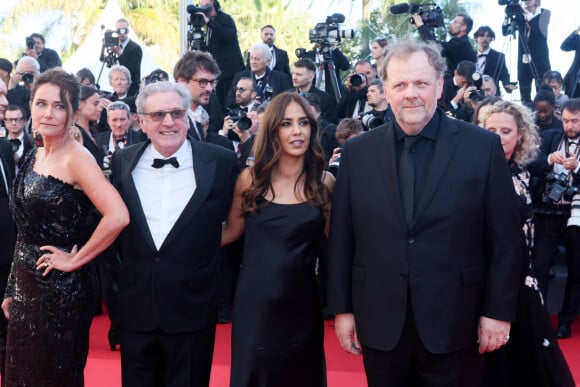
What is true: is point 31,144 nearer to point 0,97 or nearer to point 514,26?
point 0,97

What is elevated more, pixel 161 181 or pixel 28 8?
pixel 28 8

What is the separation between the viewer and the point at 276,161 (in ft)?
11.8

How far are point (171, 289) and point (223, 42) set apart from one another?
5.93 m

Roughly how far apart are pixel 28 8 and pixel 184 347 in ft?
84.9

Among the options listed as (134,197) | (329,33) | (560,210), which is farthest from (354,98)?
(134,197)

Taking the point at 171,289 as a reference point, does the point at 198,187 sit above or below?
above

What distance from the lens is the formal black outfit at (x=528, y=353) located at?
3547mm

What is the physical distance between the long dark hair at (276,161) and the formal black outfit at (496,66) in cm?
580

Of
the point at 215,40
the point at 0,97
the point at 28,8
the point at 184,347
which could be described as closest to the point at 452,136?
the point at 184,347

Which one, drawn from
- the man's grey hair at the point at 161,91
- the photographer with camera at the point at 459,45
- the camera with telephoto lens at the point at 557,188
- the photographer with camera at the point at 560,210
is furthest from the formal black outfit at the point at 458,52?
the man's grey hair at the point at 161,91

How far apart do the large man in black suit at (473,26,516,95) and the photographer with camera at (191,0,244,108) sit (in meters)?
2.67

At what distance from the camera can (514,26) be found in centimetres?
881

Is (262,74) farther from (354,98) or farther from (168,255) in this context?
(168,255)

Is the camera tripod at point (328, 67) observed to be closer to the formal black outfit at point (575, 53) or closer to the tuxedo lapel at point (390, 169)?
the formal black outfit at point (575, 53)
